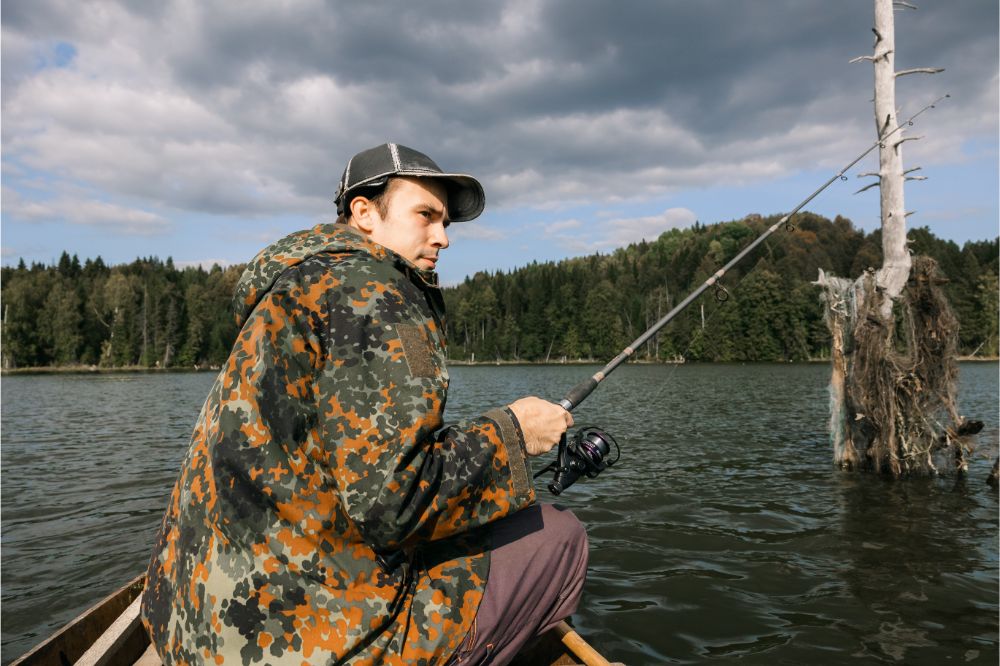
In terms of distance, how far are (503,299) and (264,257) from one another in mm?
131960

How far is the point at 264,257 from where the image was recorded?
2244 millimetres

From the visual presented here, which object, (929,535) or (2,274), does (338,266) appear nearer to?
(929,535)

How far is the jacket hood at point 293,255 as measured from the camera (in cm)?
218

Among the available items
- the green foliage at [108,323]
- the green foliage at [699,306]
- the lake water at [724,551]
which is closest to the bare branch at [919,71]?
the lake water at [724,551]

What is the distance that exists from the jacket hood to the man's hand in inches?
27.7

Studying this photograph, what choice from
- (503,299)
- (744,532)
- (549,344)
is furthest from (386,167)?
(503,299)

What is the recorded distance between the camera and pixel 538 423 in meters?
2.59

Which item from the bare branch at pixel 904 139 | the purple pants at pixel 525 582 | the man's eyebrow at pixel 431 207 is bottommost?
the purple pants at pixel 525 582

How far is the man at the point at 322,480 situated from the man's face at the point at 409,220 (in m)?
0.40

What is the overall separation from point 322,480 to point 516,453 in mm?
742

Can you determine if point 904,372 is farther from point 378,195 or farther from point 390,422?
point 390,422

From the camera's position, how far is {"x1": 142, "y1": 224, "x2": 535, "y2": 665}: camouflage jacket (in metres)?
1.99

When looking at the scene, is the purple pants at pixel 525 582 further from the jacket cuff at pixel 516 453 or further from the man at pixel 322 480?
the jacket cuff at pixel 516 453

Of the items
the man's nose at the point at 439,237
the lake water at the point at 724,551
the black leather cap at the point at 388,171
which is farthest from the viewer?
the lake water at the point at 724,551
